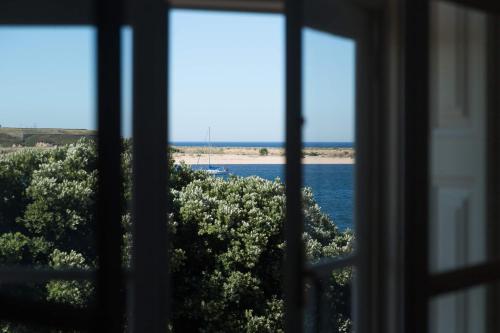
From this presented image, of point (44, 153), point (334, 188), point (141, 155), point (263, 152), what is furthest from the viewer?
point (263, 152)

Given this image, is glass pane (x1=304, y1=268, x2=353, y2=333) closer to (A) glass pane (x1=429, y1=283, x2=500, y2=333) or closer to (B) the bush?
(A) glass pane (x1=429, y1=283, x2=500, y2=333)

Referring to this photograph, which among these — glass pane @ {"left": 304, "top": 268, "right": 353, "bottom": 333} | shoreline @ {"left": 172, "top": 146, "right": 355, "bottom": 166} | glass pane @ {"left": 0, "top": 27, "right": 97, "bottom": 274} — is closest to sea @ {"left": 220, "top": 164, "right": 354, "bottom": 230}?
glass pane @ {"left": 304, "top": 268, "right": 353, "bottom": 333}

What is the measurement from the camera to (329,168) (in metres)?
2.36

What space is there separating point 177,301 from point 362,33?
8.61 m

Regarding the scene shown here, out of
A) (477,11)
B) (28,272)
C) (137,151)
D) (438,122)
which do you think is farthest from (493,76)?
(28,272)

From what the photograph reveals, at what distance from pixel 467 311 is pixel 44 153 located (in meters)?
4.60

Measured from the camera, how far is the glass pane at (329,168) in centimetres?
200

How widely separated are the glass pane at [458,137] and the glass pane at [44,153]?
98 centimetres

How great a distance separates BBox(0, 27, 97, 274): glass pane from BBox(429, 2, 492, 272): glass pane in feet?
3.20

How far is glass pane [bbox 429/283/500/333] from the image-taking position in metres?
1.64

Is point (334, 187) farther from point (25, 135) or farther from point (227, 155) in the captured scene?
point (227, 155)

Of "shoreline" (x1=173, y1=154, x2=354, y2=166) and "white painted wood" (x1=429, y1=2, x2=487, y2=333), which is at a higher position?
"white painted wood" (x1=429, y1=2, x2=487, y2=333)

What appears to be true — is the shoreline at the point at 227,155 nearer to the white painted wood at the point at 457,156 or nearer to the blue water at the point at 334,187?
the blue water at the point at 334,187

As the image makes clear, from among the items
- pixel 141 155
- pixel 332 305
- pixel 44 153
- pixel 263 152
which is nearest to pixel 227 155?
pixel 263 152
